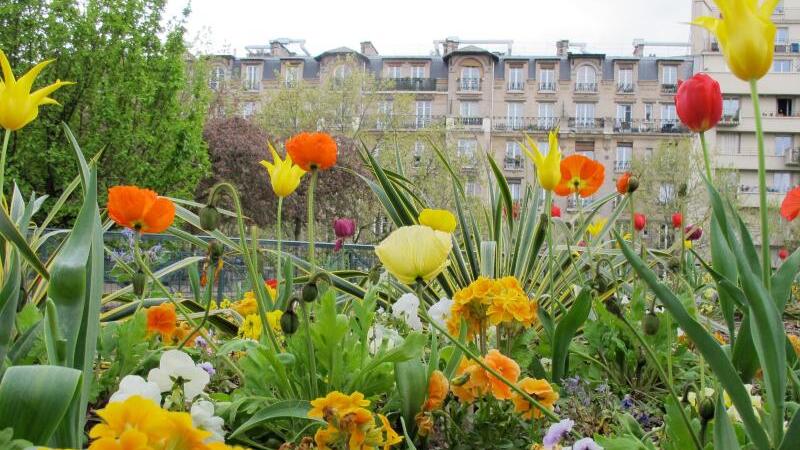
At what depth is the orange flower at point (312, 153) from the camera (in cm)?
147

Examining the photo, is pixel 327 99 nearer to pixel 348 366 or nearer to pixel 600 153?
pixel 600 153

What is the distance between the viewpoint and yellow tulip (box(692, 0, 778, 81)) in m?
0.84

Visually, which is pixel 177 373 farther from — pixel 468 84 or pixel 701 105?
pixel 468 84

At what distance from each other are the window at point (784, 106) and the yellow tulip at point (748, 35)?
3503cm

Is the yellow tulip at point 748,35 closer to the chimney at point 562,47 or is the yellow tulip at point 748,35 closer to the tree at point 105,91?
the tree at point 105,91

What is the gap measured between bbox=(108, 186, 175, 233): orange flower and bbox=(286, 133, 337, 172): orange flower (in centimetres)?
29

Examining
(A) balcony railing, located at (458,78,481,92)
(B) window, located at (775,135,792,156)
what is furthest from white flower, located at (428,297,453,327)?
(B) window, located at (775,135,792,156)

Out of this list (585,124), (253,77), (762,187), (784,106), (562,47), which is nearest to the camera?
(762,187)

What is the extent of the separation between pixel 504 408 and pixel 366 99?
20.6 m

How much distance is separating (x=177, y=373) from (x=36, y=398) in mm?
339

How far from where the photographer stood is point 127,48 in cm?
936

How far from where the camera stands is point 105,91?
918cm

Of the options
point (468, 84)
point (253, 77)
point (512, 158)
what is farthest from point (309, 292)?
point (253, 77)

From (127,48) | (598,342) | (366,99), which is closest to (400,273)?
(598,342)
